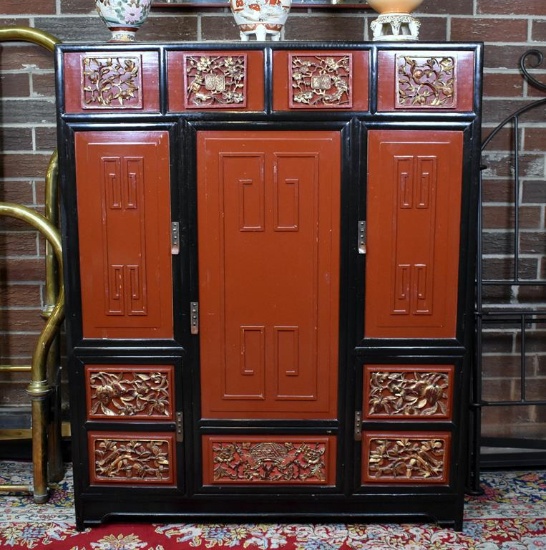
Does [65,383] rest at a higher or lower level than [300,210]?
lower

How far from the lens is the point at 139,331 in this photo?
6.90 feet

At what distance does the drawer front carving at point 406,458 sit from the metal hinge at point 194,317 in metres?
Answer: 0.64

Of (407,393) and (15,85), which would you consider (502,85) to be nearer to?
(407,393)

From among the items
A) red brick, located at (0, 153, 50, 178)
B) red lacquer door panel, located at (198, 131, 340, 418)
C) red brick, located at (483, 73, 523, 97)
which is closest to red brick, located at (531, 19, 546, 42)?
red brick, located at (483, 73, 523, 97)

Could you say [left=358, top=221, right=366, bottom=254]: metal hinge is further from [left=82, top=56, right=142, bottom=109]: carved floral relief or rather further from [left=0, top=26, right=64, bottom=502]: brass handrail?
[left=0, top=26, right=64, bottom=502]: brass handrail

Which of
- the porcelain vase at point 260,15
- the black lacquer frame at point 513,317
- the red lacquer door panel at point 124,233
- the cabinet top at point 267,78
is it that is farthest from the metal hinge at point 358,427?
the porcelain vase at point 260,15

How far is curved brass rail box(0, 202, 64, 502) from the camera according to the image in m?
2.35

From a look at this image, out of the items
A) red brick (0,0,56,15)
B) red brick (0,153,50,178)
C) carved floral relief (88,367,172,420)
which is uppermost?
red brick (0,0,56,15)

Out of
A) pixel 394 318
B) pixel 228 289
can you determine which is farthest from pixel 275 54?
pixel 394 318

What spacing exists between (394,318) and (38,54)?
1.63 m

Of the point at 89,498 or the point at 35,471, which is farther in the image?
the point at 35,471

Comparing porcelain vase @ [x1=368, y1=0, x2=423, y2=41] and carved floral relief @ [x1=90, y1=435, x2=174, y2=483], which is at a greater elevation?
porcelain vase @ [x1=368, y1=0, x2=423, y2=41]

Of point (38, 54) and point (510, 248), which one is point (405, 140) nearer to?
point (510, 248)

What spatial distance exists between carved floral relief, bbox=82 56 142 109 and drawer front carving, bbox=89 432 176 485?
3.38 ft
